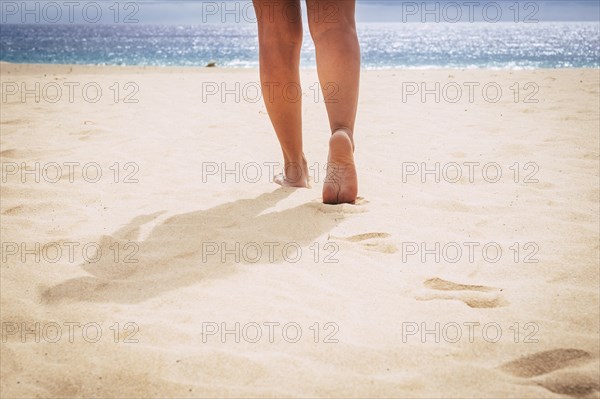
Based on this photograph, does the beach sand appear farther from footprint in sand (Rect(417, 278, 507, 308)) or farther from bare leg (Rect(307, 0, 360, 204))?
bare leg (Rect(307, 0, 360, 204))

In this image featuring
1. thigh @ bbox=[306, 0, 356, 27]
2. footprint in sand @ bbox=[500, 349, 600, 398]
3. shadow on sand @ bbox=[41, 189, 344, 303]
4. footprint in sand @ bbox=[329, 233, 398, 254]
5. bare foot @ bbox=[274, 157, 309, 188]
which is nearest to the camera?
footprint in sand @ bbox=[500, 349, 600, 398]

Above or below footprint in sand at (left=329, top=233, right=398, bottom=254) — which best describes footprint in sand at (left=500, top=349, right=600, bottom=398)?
below

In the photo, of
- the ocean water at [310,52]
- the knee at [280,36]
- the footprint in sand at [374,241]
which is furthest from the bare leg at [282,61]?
the ocean water at [310,52]

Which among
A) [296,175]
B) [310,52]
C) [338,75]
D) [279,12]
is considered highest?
[310,52]

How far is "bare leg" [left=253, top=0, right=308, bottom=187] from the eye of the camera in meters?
2.02

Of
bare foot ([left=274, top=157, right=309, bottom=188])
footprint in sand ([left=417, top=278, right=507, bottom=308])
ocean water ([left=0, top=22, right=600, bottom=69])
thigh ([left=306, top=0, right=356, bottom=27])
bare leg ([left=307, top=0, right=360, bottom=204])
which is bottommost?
footprint in sand ([left=417, top=278, right=507, bottom=308])

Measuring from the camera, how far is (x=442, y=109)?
4348 mm

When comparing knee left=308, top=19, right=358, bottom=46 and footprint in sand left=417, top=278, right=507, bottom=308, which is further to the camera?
knee left=308, top=19, right=358, bottom=46

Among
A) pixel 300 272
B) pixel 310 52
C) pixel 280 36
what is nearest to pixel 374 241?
pixel 300 272

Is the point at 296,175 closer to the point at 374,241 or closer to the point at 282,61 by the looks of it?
the point at 282,61

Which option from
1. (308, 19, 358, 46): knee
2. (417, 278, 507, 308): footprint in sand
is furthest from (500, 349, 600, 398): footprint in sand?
(308, 19, 358, 46): knee

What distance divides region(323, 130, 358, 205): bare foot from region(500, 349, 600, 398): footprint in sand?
3.43ft

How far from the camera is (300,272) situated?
1.48 metres

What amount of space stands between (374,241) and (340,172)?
0.39 metres
